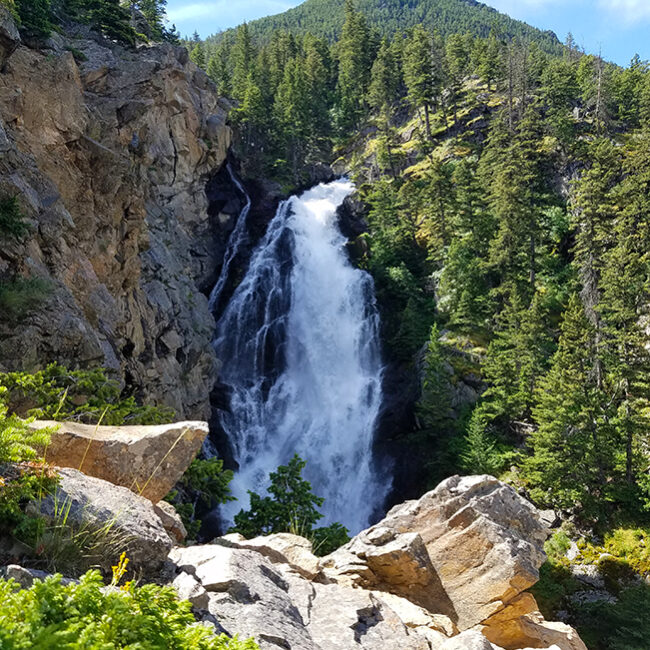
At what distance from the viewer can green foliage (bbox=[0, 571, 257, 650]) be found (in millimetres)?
2557

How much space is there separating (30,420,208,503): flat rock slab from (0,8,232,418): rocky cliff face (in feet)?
16.6

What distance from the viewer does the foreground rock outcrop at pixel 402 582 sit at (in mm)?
6199

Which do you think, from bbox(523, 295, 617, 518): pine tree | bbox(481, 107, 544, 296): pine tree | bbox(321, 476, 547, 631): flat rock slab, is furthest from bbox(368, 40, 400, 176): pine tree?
bbox(321, 476, 547, 631): flat rock slab

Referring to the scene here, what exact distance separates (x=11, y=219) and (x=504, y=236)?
31.2 meters

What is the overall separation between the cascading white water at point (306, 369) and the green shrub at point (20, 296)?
59.3 feet

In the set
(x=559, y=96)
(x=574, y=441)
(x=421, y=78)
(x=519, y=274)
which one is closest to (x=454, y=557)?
(x=574, y=441)

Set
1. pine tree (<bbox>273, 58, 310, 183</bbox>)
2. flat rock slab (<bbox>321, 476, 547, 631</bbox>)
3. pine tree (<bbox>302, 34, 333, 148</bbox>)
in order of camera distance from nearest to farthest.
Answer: flat rock slab (<bbox>321, 476, 547, 631</bbox>), pine tree (<bbox>273, 58, 310, 183</bbox>), pine tree (<bbox>302, 34, 333, 148</bbox>)

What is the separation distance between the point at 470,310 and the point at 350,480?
48.8ft

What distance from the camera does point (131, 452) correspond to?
27.7 feet

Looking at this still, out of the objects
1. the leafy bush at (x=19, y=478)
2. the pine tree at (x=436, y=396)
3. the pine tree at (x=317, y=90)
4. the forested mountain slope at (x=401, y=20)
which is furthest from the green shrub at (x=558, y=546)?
the forested mountain slope at (x=401, y=20)

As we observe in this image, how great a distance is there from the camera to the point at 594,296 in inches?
1230

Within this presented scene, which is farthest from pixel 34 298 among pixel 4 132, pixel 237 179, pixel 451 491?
pixel 237 179

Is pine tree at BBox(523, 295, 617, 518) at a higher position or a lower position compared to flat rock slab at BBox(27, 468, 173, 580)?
lower

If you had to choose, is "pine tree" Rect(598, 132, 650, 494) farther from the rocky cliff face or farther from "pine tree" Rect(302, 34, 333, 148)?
"pine tree" Rect(302, 34, 333, 148)
